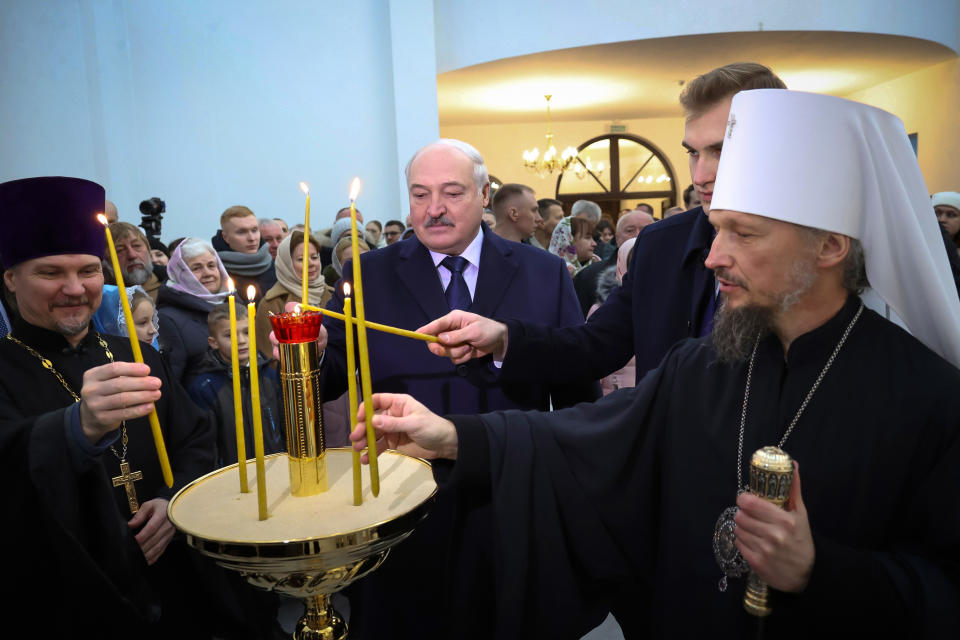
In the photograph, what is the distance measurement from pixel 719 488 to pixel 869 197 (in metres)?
0.70

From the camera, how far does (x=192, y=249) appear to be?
13.9 feet

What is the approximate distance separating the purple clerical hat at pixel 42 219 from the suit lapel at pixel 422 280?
3.28ft

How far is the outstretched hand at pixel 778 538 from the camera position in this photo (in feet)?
3.69

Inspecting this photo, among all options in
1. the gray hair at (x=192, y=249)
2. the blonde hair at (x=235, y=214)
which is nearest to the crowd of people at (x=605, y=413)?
the gray hair at (x=192, y=249)

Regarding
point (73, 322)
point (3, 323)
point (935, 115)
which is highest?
point (935, 115)

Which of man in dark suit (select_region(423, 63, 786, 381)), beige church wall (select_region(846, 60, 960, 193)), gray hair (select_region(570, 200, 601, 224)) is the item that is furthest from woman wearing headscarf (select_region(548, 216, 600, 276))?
beige church wall (select_region(846, 60, 960, 193))

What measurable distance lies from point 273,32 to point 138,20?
74.1 inches

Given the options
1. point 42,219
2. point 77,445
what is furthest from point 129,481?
point 42,219

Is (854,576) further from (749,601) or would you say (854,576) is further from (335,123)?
(335,123)

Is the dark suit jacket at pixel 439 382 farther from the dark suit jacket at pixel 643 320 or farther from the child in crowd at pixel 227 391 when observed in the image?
the child in crowd at pixel 227 391

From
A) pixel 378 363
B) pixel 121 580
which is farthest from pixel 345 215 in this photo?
pixel 121 580

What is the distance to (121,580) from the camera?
171 cm

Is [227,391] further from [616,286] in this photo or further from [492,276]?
[616,286]

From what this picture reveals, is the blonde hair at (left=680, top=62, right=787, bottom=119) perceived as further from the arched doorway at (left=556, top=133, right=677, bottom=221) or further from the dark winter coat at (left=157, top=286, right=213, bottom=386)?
the arched doorway at (left=556, top=133, right=677, bottom=221)
